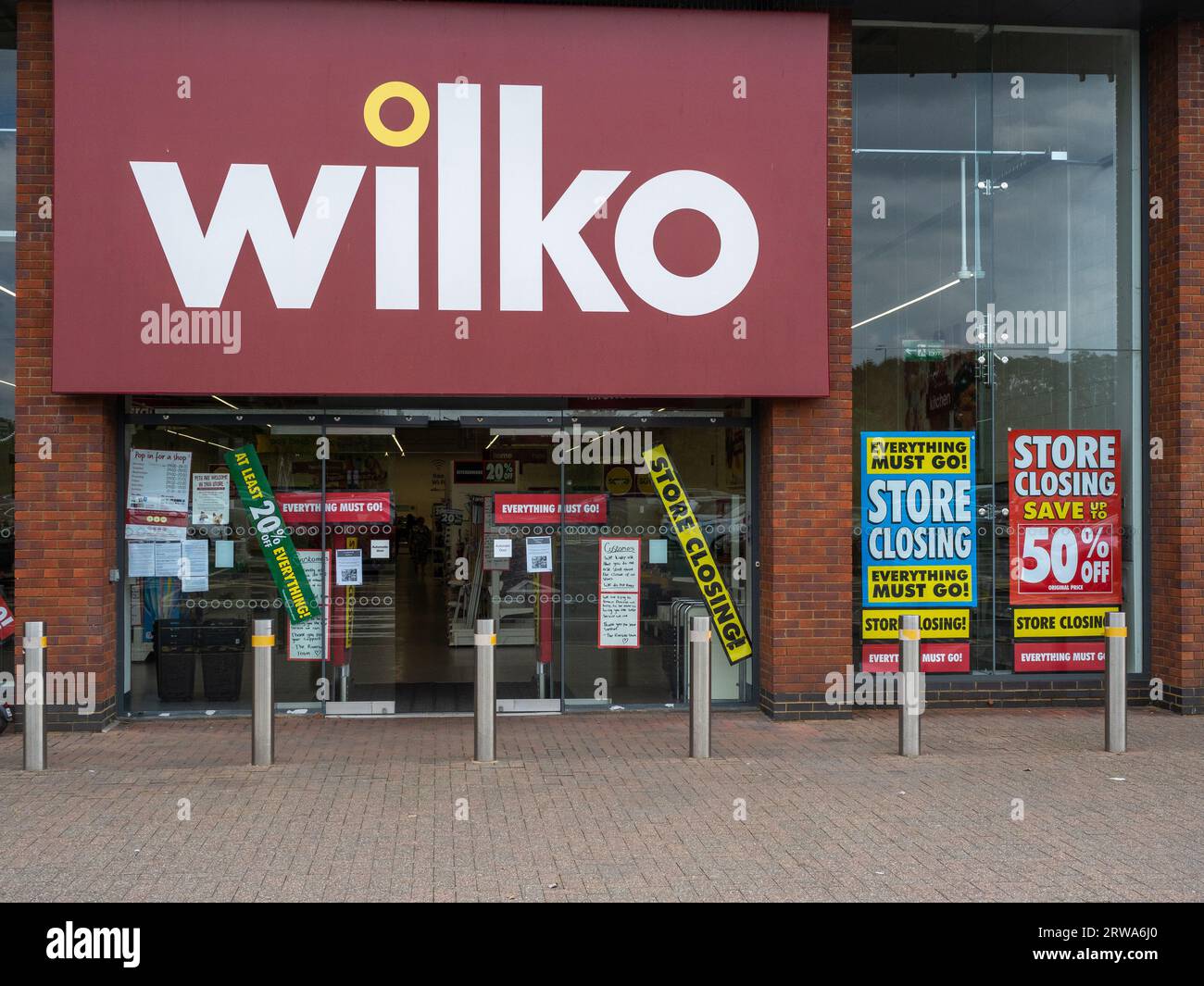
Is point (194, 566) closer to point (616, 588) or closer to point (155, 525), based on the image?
point (155, 525)

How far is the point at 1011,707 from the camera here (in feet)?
36.4

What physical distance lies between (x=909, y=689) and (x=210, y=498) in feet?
21.1

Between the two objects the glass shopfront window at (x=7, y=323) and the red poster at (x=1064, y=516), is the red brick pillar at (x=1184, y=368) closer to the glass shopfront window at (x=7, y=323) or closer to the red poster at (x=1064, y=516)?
the red poster at (x=1064, y=516)

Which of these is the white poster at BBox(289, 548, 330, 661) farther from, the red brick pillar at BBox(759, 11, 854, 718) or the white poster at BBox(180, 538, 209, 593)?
the red brick pillar at BBox(759, 11, 854, 718)

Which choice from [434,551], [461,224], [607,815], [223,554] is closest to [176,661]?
[223,554]

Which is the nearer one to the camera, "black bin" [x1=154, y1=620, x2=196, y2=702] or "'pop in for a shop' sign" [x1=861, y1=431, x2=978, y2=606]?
"black bin" [x1=154, y1=620, x2=196, y2=702]

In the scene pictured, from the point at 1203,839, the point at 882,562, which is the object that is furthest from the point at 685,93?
the point at 1203,839

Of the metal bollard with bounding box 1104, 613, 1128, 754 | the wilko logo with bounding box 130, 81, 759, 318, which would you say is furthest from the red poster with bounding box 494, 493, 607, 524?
the metal bollard with bounding box 1104, 613, 1128, 754

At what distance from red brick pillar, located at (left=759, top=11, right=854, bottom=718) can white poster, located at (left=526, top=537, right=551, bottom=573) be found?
2100 mm

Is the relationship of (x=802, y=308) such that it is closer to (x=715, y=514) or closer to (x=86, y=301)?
(x=715, y=514)

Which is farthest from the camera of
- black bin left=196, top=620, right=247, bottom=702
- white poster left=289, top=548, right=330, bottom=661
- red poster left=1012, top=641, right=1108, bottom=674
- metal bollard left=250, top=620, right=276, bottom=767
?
red poster left=1012, top=641, right=1108, bottom=674

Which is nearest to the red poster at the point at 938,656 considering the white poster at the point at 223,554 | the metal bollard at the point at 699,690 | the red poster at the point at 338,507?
the metal bollard at the point at 699,690

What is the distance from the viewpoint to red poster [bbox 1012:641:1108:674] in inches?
443

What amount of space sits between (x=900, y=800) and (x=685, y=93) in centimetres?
622
